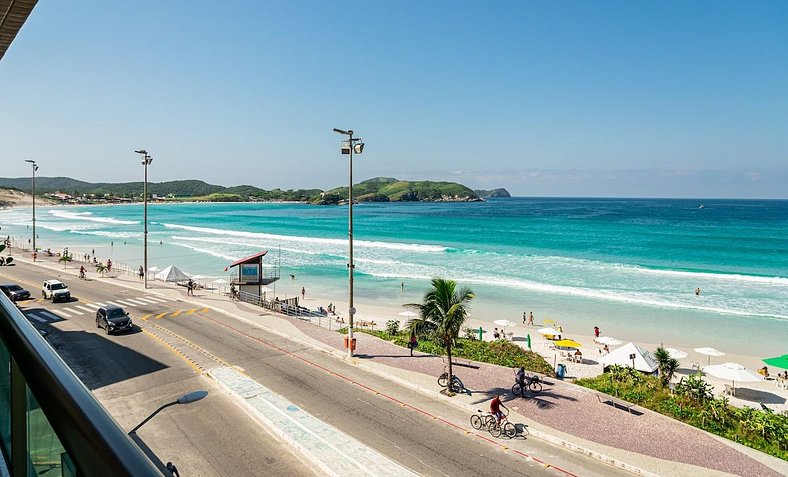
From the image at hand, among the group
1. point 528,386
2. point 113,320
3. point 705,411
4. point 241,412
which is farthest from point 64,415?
point 113,320

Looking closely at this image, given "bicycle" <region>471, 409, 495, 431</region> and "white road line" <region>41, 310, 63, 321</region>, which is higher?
"white road line" <region>41, 310, 63, 321</region>

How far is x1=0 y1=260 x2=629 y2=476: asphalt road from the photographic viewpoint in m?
14.2

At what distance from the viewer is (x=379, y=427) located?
1633 centimetres

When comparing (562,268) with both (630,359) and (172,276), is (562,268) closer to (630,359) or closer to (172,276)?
(630,359)

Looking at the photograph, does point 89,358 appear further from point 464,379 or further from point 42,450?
point 42,450

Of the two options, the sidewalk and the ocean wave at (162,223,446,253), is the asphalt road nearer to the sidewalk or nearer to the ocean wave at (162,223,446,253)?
the sidewalk

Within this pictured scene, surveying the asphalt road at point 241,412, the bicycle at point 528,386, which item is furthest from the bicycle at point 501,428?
the bicycle at point 528,386

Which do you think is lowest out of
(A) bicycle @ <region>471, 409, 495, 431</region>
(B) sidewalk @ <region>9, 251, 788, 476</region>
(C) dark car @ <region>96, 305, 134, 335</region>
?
(B) sidewalk @ <region>9, 251, 788, 476</region>

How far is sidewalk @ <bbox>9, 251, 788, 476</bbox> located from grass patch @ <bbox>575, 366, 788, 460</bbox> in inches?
25.9

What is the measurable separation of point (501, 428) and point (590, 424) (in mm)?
3504

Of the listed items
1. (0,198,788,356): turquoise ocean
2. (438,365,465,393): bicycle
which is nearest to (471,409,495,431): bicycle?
(438,365,465,393): bicycle

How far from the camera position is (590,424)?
671 inches

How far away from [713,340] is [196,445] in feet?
113

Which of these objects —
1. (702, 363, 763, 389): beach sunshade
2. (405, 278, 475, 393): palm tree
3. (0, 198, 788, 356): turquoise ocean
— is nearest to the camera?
(405, 278, 475, 393): palm tree
